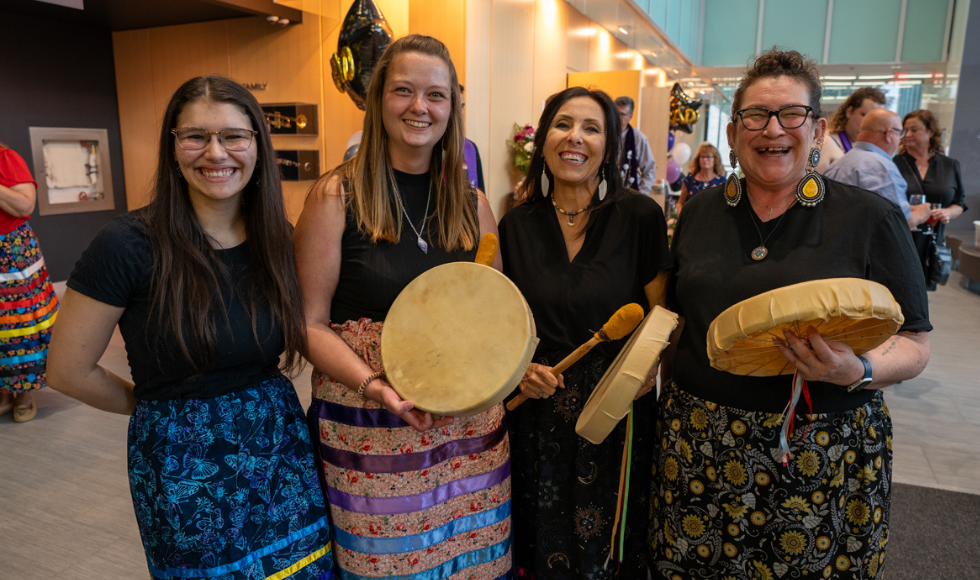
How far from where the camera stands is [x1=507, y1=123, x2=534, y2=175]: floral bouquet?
5.80 meters

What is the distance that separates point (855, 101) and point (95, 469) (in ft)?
16.4

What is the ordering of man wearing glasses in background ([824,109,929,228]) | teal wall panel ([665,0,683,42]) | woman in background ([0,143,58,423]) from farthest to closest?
teal wall panel ([665,0,683,42]), man wearing glasses in background ([824,109,929,228]), woman in background ([0,143,58,423])

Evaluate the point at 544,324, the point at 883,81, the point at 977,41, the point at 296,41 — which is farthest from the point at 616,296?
the point at 883,81

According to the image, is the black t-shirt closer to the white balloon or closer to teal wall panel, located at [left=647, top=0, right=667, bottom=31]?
teal wall panel, located at [left=647, top=0, right=667, bottom=31]

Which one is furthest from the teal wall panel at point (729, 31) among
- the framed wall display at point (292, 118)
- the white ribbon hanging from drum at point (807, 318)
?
the white ribbon hanging from drum at point (807, 318)

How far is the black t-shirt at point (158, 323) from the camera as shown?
47.2 inches

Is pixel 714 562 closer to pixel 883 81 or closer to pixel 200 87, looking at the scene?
pixel 200 87

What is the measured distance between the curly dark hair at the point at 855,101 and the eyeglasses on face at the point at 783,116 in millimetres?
3166

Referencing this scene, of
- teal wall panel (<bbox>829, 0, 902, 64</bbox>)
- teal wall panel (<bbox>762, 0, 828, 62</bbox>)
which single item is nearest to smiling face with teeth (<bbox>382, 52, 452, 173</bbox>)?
teal wall panel (<bbox>762, 0, 828, 62</bbox>)

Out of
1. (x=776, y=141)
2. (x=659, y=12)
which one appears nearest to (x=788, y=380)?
(x=776, y=141)

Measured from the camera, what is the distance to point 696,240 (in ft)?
4.87

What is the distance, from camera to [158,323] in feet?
4.05

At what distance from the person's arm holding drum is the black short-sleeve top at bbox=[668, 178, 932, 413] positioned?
2.56 feet

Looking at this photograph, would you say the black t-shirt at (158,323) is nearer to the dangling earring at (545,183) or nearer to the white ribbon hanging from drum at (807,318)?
the dangling earring at (545,183)
